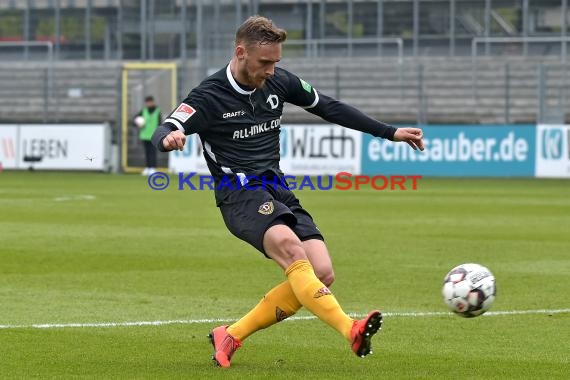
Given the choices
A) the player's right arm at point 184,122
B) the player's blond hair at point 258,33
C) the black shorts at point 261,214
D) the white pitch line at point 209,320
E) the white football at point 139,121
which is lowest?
the white pitch line at point 209,320

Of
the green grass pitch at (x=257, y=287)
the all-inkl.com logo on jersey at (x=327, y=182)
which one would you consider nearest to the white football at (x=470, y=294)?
the green grass pitch at (x=257, y=287)

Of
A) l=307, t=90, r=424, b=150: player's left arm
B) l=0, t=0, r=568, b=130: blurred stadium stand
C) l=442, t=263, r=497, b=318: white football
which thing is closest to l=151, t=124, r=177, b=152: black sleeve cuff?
l=307, t=90, r=424, b=150: player's left arm

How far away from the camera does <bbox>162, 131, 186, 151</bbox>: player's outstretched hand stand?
6.82 m

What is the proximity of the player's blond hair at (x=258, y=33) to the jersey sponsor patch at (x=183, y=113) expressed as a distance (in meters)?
0.50

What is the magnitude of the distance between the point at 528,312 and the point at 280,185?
2.81 metres

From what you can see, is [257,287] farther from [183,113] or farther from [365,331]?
[365,331]

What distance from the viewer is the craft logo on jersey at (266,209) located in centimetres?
721

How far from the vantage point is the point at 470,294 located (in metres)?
7.53

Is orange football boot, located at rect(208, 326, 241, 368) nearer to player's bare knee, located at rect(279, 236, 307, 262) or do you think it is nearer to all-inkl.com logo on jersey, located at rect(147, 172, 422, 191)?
player's bare knee, located at rect(279, 236, 307, 262)

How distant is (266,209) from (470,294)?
1.33 m

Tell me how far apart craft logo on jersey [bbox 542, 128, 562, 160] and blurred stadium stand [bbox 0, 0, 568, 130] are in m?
3.96

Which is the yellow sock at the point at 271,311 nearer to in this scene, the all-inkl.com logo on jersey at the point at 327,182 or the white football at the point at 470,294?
the white football at the point at 470,294

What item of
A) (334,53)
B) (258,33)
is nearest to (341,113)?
(258,33)

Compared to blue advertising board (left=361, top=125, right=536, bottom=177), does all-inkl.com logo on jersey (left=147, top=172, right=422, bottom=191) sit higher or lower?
lower
